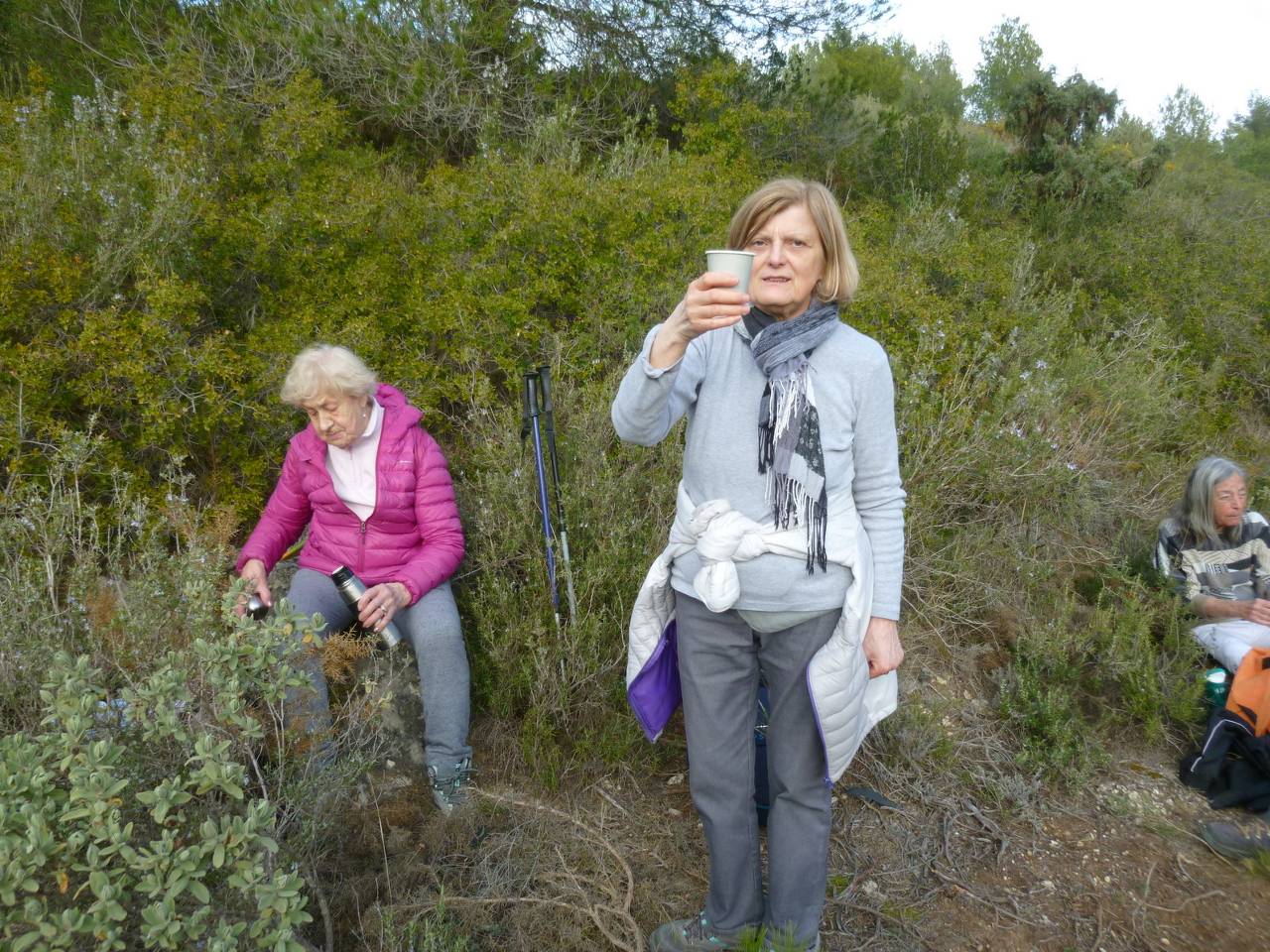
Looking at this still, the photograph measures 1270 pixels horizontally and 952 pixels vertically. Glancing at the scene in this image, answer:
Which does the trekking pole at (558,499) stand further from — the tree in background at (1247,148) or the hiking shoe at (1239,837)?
the tree in background at (1247,148)

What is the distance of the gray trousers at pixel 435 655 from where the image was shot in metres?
2.96

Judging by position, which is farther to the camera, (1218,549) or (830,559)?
(1218,549)

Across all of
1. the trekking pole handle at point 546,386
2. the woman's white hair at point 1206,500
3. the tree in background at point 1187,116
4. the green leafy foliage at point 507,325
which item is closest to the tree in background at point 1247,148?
the tree in background at point 1187,116

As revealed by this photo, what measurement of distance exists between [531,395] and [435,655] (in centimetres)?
102

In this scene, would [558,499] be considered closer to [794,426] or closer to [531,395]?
[531,395]

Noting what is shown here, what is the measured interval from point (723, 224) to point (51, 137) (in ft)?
12.1

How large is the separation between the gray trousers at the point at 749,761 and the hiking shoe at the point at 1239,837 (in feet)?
5.94

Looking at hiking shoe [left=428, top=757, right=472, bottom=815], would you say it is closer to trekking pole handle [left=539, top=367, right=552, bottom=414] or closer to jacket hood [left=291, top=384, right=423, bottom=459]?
jacket hood [left=291, top=384, right=423, bottom=459]

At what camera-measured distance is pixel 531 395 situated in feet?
10.7

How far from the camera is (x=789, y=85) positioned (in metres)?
8.16

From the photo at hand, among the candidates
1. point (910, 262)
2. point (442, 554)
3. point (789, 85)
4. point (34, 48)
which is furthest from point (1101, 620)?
point (34, 48)

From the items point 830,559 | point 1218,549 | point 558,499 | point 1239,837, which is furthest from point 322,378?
point 1218,549

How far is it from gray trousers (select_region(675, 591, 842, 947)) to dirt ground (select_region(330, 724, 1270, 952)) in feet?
1.36

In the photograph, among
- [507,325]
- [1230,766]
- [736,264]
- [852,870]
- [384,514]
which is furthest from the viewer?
[507,325]
